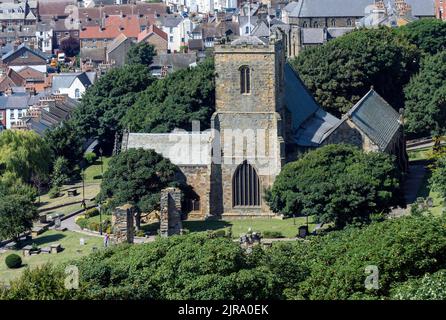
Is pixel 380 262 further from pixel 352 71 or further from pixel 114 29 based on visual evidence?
pixel 114 29

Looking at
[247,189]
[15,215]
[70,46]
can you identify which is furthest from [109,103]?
[70,46]

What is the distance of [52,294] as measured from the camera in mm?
39281

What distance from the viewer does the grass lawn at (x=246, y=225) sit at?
7125cm

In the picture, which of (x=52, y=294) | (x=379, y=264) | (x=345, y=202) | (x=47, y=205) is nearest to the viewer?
(x=52, y=294)

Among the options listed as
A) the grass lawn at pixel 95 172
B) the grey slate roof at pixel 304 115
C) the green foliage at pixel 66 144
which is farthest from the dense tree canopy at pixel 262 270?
the green foliage at pixel 66 144

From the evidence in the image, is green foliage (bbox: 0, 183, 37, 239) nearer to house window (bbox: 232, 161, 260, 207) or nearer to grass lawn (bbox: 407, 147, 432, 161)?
house window (bbox: 232, 161, 260, 207)

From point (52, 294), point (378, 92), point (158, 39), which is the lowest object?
point (52, 294)

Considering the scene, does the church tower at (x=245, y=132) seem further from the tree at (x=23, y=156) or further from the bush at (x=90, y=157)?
the bush at (x=90, y=157)

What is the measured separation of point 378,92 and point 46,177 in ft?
76.5

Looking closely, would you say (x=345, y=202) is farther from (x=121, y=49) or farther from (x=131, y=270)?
(x=121, y=49)

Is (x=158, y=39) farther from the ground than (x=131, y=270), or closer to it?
farther from the ground

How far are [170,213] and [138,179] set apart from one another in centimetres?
396

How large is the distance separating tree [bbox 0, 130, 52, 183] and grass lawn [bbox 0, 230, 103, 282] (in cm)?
1758
